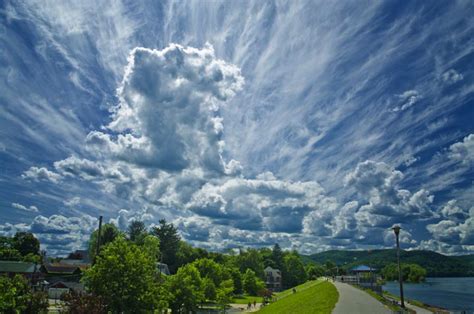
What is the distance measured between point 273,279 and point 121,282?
117116 mm

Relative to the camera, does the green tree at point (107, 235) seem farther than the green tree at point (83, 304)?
Yes

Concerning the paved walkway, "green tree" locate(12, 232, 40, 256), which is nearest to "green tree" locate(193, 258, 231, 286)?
the paved walkway

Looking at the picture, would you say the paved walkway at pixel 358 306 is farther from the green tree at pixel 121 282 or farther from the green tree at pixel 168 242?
the green tree at pixel 168 242

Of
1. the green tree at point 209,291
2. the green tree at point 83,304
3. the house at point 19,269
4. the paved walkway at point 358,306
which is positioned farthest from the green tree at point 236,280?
the green tree at point 83,304

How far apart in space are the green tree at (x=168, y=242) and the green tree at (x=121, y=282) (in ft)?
275

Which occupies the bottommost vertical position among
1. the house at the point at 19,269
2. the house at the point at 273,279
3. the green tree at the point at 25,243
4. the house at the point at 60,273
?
the house at the point at 273,279

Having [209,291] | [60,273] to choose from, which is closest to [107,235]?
[60,273]

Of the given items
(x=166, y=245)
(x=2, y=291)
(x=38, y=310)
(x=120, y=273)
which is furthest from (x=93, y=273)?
(x=166, y=245)

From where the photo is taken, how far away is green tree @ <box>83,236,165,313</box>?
2764 cm

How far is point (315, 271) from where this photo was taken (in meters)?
184

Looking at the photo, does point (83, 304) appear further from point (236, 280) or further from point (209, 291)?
point (236, 280)

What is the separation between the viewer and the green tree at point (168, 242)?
11238cm

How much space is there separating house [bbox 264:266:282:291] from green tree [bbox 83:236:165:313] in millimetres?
112531

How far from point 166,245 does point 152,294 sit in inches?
3453
